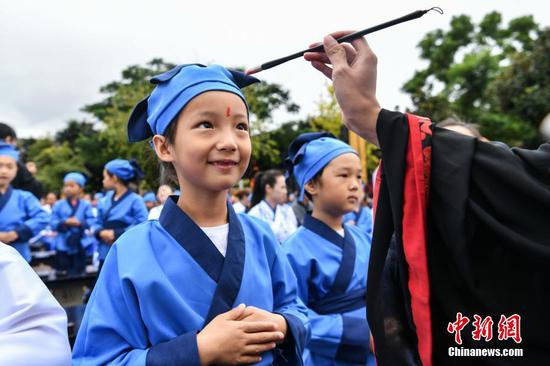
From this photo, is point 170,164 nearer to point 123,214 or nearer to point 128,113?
point 123,214

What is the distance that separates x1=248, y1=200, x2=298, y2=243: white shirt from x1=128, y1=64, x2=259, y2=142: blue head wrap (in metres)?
5.32

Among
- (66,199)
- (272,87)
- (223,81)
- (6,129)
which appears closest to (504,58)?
(272,87)

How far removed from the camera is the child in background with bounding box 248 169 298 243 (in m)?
7.50

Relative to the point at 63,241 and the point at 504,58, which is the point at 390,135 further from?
the point at 504,58

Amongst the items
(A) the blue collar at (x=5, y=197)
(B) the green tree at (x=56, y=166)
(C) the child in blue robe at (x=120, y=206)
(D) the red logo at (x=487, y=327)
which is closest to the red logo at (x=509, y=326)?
(D) the red logo at (x=487, y=327)

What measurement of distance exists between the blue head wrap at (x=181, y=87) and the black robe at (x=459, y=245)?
68 cm

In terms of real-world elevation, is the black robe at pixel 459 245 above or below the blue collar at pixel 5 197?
below

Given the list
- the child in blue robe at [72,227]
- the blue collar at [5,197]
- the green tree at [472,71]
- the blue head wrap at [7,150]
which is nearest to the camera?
the blue head wrap at [7,150]

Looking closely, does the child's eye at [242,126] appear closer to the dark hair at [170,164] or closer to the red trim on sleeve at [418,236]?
the dark hair at [170,164]

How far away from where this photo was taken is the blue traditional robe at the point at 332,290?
263 cm

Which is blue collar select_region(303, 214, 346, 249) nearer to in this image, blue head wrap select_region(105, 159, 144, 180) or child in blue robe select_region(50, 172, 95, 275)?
blue head wrap select_region(105, 159, 144, 180)

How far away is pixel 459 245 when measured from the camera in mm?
1316

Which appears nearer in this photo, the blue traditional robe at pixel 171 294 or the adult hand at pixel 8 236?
the blue traditional robe at pixel 171 294

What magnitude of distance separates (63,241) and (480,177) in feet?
29.4
